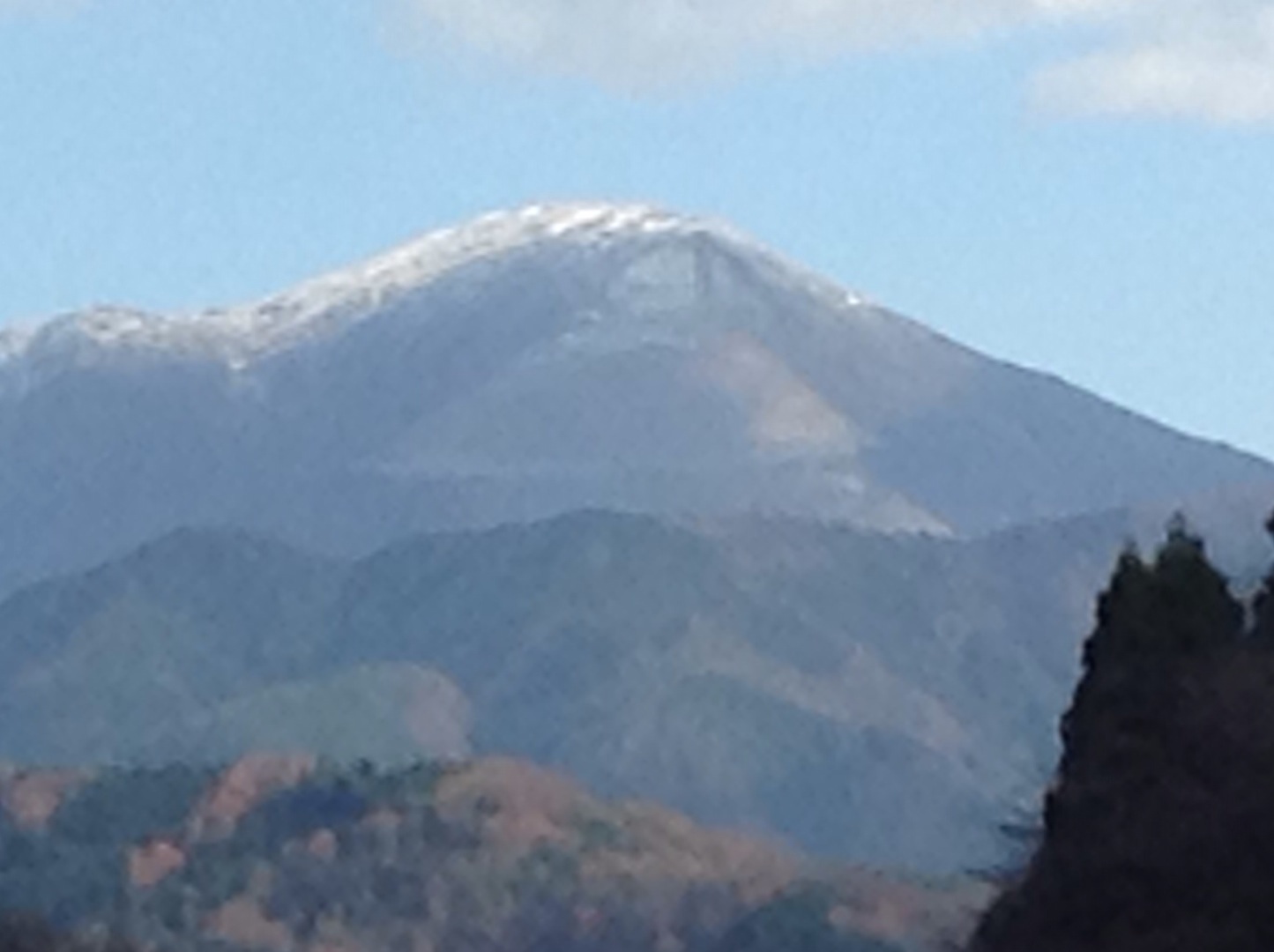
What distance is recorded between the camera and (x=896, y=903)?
17975 centimetres

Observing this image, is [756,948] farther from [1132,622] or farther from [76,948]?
[1132,622]

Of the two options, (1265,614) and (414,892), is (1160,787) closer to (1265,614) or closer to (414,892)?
(1265,614)

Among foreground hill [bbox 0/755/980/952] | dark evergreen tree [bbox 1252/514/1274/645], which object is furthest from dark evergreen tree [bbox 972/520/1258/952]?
foreground hill [bbox 0/755/980/952]

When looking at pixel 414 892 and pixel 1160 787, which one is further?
pixel 414 892

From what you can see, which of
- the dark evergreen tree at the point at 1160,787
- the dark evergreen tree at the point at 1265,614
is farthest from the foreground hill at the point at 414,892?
the dark evergreen tree at the point at 1160,787

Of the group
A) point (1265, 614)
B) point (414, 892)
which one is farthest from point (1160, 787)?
point (414, 892)

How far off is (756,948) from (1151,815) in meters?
124

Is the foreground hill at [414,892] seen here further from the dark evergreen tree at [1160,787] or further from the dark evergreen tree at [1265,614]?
the dark evergreen tree at [1160,787]

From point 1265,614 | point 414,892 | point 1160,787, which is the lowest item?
point 414,892

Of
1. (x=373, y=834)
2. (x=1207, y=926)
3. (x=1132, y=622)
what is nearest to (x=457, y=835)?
(x=373, y=834)

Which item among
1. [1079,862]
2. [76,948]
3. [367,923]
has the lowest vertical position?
[367,923]

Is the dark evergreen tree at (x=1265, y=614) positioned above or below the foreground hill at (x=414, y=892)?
above

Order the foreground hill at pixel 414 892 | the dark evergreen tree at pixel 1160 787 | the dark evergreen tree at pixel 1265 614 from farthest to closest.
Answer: the foreground hill at pixel 414 892 < the dark evergreen tree at pixel 1265 614 < the dark evergreen tree at pixel 1160 787

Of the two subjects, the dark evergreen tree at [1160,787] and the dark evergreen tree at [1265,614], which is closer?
the dark evergreen tree at [1160,787]
